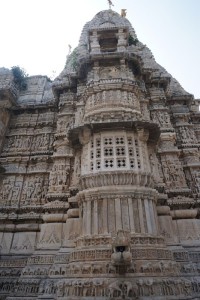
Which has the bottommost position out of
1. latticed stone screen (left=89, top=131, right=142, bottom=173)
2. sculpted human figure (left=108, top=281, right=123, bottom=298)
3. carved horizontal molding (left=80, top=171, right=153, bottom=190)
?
sculpted human figure (left=108, top=281, right=123, bottom=298)

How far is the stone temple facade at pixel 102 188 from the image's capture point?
647 cm

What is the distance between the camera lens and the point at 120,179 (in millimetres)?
7867

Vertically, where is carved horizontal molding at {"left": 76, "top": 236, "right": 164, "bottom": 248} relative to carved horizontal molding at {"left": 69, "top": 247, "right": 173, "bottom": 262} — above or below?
above

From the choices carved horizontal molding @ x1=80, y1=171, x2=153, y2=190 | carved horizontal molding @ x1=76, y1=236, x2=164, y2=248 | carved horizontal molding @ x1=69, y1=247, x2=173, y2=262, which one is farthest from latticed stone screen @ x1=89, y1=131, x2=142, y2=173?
carved horizontal molding @ x1=69, y1=247, x2=173, y2=262

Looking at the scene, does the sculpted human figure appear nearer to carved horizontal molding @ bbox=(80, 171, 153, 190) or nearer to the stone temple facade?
the stone temple facade

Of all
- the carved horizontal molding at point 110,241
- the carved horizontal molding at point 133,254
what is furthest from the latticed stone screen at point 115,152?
the carved horizontal molding at point 133,254

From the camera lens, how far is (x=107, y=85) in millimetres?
10805

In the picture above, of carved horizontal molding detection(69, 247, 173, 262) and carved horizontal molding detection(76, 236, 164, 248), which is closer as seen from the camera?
carved horizontal molding detection(69, 247, 173, 262)

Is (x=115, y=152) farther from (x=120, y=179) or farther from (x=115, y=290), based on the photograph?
(x=115, y=290)

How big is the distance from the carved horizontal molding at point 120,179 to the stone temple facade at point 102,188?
0.03 meters

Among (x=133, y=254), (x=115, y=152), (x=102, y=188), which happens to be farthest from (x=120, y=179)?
(x=133, y=254)

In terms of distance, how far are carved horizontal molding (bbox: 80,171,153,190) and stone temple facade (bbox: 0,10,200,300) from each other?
33 millimetres

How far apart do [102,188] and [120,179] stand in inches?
25.8

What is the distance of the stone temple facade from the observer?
6.47 m
